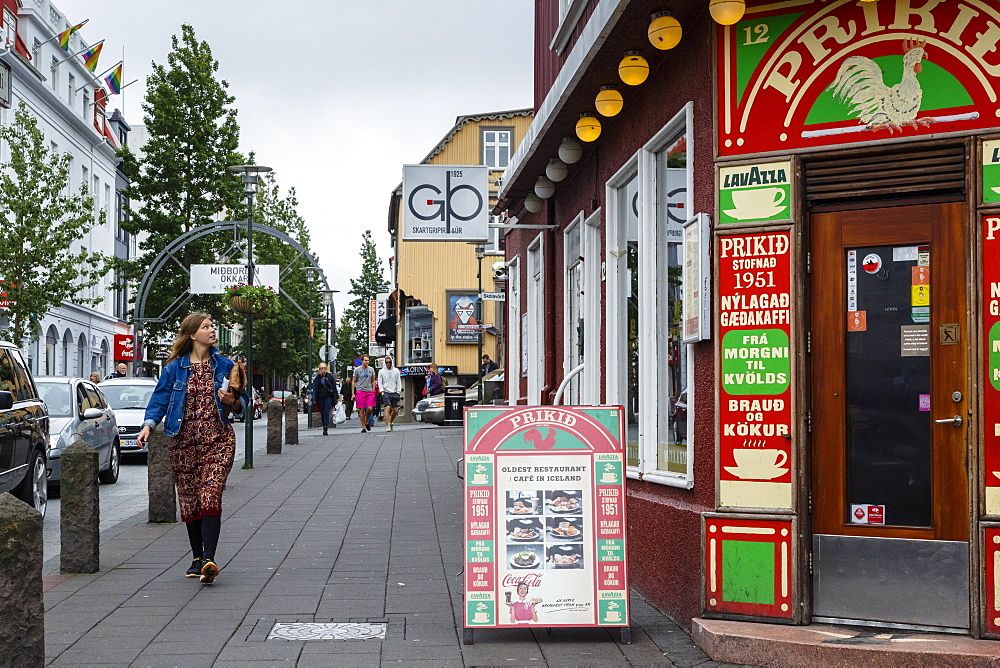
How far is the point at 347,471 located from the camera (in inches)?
714

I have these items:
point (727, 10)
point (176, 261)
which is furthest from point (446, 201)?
point (176, 261)

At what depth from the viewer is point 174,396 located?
8.64 meters

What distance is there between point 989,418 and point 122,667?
4448mm

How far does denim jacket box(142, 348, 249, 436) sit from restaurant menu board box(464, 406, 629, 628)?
8.70 ft

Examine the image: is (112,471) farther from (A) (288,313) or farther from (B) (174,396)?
(A) (288,313)

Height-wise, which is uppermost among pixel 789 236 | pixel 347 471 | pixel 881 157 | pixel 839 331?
pixel 881 157

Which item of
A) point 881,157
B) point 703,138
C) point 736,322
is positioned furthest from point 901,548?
point 703,138

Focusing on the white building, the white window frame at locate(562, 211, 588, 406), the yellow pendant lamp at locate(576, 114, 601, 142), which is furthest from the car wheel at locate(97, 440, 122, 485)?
the white building

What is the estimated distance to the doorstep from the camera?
18.7ft

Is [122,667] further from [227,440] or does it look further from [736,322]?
[736,322]

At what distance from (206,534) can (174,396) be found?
100 cm

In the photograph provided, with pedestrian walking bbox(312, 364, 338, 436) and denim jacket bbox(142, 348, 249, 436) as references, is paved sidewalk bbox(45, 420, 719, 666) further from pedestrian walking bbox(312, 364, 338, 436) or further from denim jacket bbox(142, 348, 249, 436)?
pedestrian walking bbox(312, 364, 338, 436)

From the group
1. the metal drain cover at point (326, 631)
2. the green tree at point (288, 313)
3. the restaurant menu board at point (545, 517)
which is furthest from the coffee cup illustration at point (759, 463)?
the green tree at point (288, 313)

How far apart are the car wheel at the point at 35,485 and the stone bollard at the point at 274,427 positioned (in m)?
8.55
